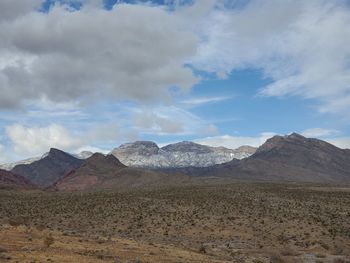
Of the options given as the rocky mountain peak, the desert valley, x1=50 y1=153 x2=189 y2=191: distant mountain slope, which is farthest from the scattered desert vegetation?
the rocky mountain peak

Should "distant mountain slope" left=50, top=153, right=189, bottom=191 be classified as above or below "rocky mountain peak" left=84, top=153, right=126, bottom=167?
below

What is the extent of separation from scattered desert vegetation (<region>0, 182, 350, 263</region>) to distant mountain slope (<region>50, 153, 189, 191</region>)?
70.0 metres

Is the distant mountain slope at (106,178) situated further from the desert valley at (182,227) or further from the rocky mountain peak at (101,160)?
the desert valley at (182,227)

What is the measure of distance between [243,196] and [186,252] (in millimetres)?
40145

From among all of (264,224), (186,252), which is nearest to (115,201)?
(264,224)

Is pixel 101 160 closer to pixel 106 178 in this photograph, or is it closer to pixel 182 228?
pixel 106 178

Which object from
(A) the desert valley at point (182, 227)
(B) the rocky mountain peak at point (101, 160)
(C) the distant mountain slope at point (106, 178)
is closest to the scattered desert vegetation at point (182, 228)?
(A) the desert valley at point (182, 227)

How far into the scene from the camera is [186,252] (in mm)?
33438

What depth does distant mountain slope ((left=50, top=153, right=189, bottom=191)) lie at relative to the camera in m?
148

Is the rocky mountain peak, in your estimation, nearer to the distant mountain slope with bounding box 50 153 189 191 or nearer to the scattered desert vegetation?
the distant mountain slope with bounding box 50 153 189 191

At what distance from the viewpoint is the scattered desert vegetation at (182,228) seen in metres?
30.2

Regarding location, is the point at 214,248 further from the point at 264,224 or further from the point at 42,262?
the point at 42,262

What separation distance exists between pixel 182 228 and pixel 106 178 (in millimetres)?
115794

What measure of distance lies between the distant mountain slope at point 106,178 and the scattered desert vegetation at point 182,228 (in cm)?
6997
